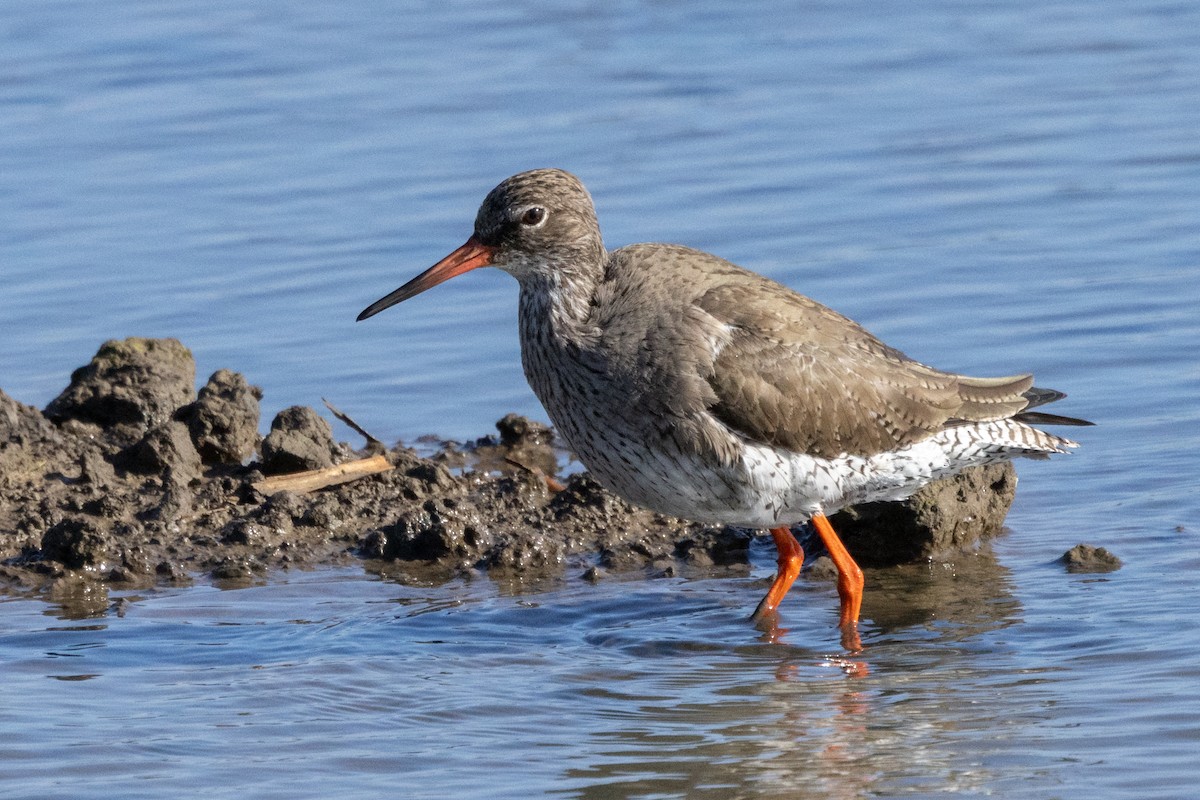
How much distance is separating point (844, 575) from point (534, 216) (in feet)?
7.57

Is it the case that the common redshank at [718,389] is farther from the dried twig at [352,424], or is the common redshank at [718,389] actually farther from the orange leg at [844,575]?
the dried twig at [352,424]

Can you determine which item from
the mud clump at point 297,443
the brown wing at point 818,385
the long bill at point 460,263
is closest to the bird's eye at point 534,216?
the long bill at point 460,263

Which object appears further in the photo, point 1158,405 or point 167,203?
point 167,203

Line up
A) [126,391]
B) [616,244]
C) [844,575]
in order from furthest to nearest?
[616,244]
[126,391]
[844,575]

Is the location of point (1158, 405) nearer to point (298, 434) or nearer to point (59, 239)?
point (298, 434)

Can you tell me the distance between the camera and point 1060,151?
15305 mm

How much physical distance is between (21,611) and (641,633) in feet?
9.82

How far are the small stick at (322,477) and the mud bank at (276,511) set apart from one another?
0.11 feet

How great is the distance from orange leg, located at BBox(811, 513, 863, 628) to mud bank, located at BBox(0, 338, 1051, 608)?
0.69 m

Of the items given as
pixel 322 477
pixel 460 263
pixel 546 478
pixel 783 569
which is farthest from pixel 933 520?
pixel 322 477

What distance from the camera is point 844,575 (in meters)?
8.87

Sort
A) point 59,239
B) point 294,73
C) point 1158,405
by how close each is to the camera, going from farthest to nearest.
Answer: point 294,73, point 59,239, point 1158,405

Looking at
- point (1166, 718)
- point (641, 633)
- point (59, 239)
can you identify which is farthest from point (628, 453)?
point (59, 239)

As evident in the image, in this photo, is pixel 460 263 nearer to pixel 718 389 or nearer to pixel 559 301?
pixel 559 301
